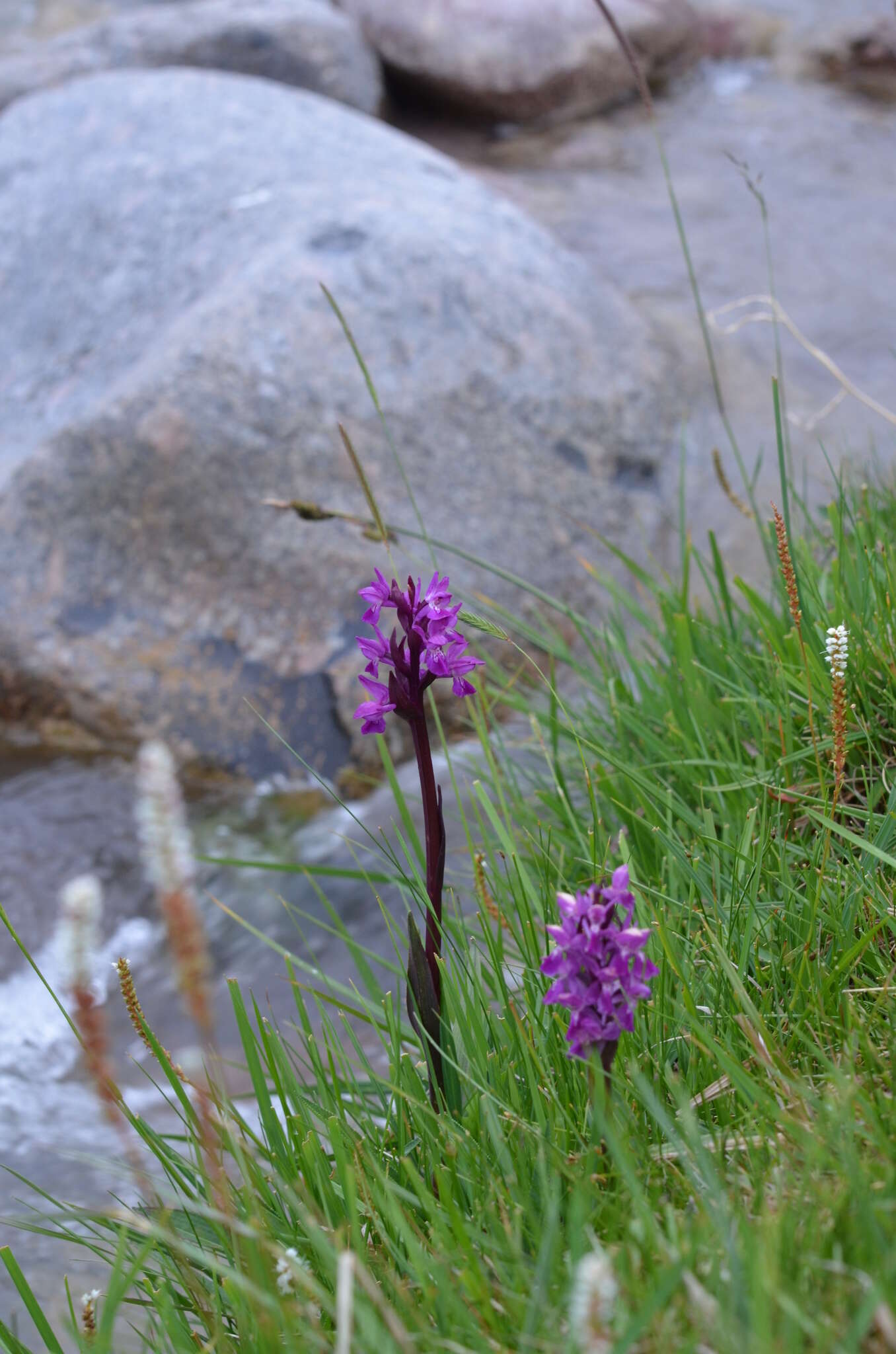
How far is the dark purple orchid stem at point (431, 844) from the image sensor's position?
1151 millimetres

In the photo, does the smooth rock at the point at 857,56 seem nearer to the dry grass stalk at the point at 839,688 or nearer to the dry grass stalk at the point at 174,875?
the dry grass stalk at the point at 839,688

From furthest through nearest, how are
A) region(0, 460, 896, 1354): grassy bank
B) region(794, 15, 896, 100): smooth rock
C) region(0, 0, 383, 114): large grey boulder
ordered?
region(794, 15, 896, 100): smooth rock, region(0, 0, 383, 114): large grey boulder, region(0, 460, 896, 1354): grassy bank

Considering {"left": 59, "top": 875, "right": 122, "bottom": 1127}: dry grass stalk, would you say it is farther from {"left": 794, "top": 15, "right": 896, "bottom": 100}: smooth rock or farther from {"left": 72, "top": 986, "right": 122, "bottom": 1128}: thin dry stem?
{"left": 794, "top": 15, "right": 896, "bottom": 100}: smooth rock

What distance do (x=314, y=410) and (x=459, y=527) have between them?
2.01ft

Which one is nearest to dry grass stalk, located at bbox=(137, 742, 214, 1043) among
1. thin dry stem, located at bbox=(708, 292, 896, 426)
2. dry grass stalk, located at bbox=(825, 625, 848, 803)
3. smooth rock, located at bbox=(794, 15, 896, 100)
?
dry grass stalk, located at bbox=(825, 625, 848, 803)

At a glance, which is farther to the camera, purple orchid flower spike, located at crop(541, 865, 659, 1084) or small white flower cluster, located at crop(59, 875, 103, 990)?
purple orchid flower spike, located at crop(541, 865, 659, 1084)

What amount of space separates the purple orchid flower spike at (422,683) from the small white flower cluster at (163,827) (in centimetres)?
47

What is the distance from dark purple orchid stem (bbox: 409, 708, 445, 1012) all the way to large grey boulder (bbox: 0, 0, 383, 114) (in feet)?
25.4

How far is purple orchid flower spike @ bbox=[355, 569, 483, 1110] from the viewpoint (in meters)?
1.14

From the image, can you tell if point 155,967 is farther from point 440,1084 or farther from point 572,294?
point 572,294

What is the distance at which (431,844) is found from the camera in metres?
1.19

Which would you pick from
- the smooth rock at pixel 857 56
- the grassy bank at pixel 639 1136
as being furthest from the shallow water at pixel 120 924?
the smooth rock at pixel 857 56

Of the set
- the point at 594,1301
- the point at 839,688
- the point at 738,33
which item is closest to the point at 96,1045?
the point at 594,1301

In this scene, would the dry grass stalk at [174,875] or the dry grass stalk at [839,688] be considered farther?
the dry grass stalk at [839,688]
